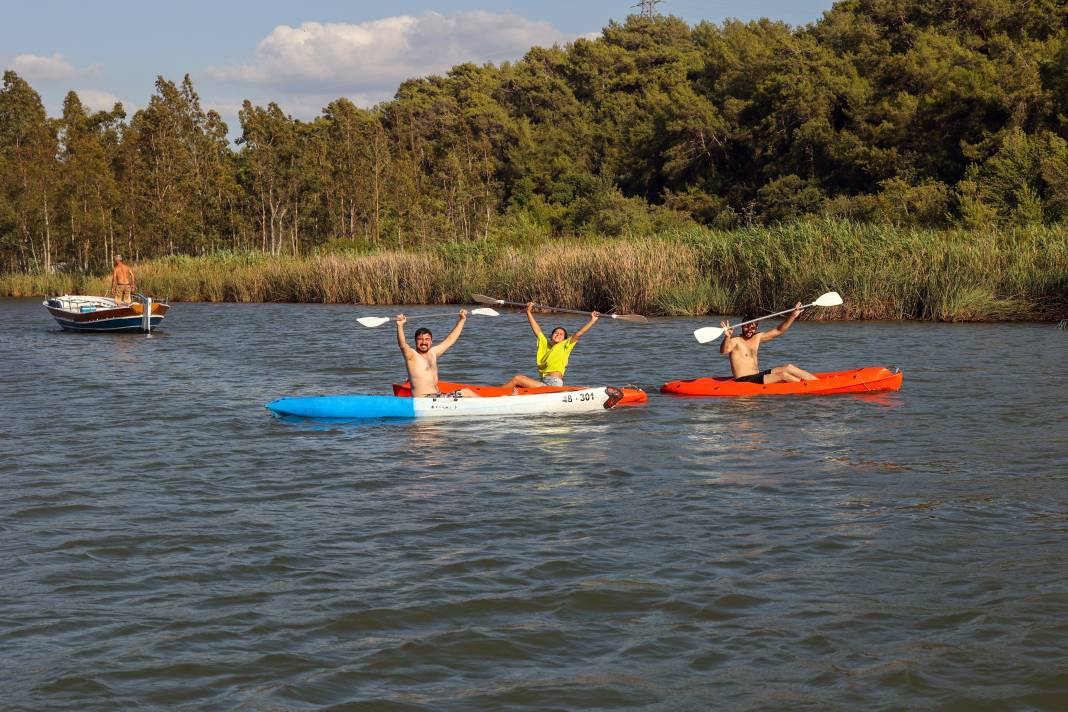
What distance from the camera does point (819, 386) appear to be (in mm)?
12969

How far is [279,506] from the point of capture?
7.85 metres

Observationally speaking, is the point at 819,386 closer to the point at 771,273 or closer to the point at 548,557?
the point at 548,557

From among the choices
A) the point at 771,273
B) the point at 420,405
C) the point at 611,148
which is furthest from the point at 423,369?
the point at 611,148

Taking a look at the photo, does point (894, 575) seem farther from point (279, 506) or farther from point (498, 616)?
point (279, 506)

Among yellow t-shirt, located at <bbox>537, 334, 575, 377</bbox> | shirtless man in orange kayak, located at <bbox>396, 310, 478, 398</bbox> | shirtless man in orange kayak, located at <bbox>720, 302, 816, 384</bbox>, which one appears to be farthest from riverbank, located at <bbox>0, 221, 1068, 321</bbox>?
shirtless man in orange kayak, located at <bbox>396, 310, 478, 398</bbox>

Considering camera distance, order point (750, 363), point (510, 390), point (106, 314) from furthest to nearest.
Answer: point (106, 314)
point (750, 363)
point (510, 390)

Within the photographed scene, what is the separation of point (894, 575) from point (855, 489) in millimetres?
2144

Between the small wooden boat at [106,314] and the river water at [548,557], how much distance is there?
11629 mm

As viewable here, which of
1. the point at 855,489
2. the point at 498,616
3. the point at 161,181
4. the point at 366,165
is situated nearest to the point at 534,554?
the point at 498,616

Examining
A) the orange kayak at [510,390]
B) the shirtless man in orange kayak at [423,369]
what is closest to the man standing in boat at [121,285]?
the orange kayak at [510,390]

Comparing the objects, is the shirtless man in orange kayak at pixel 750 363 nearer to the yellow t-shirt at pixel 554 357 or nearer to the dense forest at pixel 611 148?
the yellow t-shirt at pixel 554 357

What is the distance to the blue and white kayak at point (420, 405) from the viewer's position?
37.7 ft

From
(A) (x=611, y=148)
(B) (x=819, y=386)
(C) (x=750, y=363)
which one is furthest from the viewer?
(A) (x=611, y=148)

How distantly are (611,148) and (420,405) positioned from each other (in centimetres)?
4351
